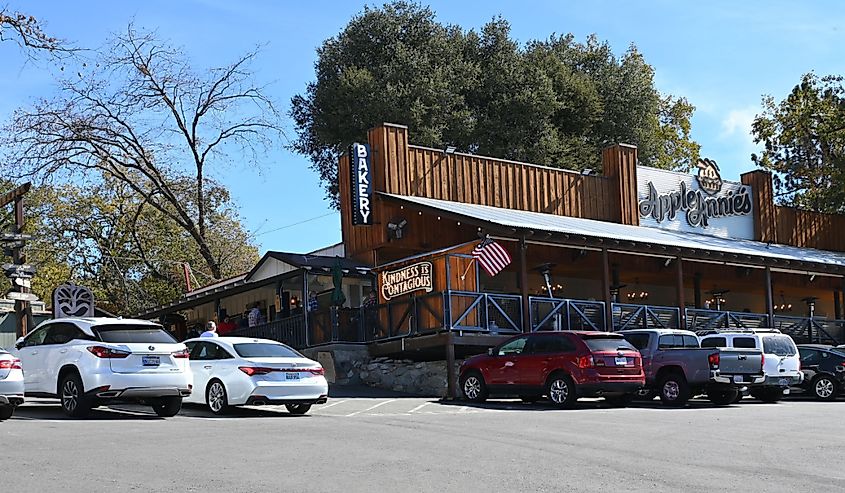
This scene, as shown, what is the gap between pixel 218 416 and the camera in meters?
18.5

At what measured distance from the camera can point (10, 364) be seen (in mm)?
15789

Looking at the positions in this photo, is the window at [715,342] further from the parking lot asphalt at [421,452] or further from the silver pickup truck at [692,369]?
the parking lot asphalt at [421,452]

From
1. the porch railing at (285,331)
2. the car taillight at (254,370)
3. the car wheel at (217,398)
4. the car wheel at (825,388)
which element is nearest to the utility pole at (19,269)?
the porch railing at (285,331)

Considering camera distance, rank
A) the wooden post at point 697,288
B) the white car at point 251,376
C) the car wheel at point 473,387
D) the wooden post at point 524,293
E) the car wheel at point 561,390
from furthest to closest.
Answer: the wooden post at point 697,288 → the wooden post at point 524,293 → the car wheel at point 473,387 → the car wheel at point 561,390 → the white car at point 251,376

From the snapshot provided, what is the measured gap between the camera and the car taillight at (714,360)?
21.9 metres

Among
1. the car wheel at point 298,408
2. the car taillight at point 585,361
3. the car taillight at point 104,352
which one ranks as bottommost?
the car wheel at point 298,408

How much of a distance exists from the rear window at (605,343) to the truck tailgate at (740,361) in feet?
7.83

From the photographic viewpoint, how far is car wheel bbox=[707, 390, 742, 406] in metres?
22.6

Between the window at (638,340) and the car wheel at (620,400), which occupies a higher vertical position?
the window at (638,340)

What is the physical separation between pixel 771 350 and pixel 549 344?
5488 mm

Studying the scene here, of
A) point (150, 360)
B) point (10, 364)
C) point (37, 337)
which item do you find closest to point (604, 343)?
point (150, 360)

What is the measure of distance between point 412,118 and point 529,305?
20.0 m

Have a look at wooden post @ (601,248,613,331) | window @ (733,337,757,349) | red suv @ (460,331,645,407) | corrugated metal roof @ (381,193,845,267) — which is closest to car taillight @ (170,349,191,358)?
red suv @ (460,331,645,407)

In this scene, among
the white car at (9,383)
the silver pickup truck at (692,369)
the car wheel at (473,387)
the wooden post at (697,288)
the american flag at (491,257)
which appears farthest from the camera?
the wooden post at (697,288)
